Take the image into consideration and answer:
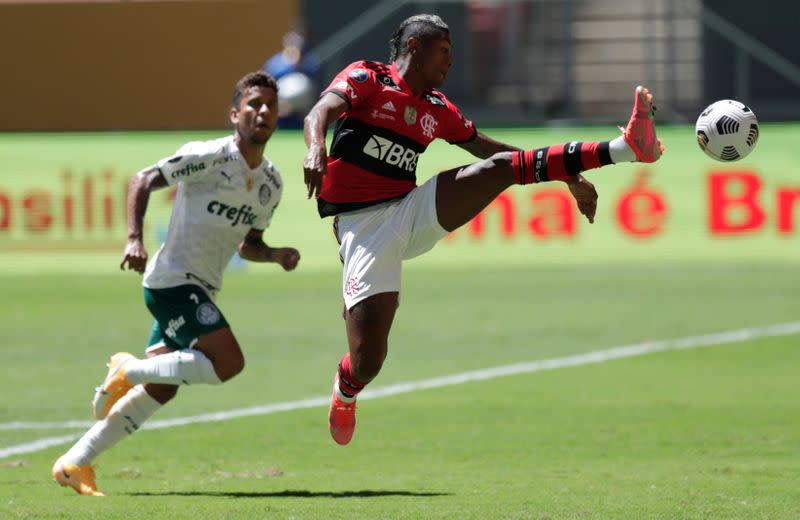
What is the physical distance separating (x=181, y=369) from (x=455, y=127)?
2149mm

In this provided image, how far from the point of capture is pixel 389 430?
1031 centimetres

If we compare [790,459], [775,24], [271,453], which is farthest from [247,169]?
[775,24]

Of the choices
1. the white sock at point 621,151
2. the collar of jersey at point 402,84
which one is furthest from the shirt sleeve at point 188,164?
the white sock at point 621,151

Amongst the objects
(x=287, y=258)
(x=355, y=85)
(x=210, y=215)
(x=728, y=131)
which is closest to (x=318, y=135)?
(x=355, y=85)

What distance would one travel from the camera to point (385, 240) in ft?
27.0

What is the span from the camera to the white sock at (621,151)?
737cm

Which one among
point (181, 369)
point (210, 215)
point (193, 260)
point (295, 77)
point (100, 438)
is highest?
point (295, 77)

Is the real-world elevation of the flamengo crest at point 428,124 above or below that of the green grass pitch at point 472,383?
above

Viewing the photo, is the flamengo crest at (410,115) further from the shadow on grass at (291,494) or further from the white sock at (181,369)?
the shadow on grass at (291,494)

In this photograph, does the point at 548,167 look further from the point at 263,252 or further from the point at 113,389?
the point at 113,389

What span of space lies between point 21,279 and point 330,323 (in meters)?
5.15

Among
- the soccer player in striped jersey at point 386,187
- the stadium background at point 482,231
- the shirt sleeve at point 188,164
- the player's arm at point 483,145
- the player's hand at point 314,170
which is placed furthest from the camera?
the stadium background at point 482,231

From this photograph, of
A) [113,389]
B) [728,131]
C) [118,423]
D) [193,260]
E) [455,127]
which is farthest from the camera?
[193,260]

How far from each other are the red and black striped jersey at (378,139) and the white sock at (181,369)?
113 centimetres
